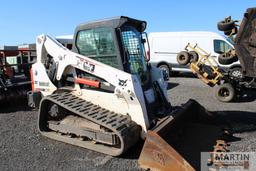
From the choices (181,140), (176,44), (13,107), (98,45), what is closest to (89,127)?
(98,45)

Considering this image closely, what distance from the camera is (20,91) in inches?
332

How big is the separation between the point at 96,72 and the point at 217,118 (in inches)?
109

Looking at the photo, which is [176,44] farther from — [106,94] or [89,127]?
[89,127]

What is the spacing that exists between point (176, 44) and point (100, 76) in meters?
11.1

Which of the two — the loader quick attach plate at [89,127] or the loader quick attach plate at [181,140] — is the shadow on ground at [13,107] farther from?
the loader quick attach plate at [181,140]

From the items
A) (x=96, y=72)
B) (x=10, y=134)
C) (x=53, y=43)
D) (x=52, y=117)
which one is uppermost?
(x=53, y=43)

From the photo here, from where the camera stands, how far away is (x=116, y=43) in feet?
16.8

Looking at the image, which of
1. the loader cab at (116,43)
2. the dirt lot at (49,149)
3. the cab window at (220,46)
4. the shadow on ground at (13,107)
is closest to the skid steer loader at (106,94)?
the loader cab at (116,43)

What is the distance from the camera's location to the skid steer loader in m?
4.81

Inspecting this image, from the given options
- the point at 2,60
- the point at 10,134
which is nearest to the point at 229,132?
the point at 10,134

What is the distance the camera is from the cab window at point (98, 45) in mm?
5230

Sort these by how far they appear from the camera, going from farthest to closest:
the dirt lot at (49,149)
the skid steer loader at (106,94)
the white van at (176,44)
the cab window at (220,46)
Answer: the white van at (176,44) < the cab window at (220,46) < the skid steer loader at (106,94) < the dirt lot at (49,149)

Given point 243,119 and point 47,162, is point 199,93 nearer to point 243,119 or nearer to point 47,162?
point 243,119

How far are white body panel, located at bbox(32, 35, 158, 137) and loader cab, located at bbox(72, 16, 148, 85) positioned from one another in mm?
218
